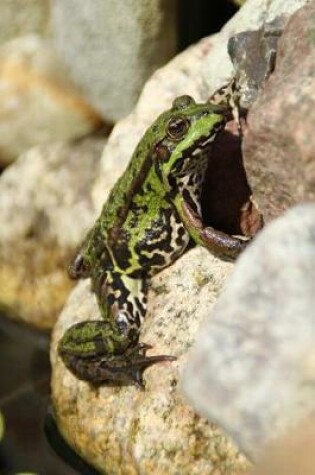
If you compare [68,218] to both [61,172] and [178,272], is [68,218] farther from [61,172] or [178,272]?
[178,272]

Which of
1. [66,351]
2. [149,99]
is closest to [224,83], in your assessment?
[149,99]

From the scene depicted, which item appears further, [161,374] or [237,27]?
[237,27]

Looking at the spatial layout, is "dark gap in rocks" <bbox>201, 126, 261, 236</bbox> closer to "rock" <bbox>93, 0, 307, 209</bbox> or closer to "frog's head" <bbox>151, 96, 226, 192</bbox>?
"frog's head" <bbox>151, 96, 226, 192</bbox>

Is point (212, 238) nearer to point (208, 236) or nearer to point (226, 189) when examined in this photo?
point (208, 236)

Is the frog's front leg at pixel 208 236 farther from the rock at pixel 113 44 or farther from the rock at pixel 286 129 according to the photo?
the rock at pixel 113 44

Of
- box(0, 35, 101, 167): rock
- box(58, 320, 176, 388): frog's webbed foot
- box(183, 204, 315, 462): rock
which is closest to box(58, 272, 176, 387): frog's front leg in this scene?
Answer: box(58, 320, 176, 388): frog's webbed foot

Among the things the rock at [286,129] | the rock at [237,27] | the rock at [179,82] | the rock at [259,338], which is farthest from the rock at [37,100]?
the rock at [259,338]

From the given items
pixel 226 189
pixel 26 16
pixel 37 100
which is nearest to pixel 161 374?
pixel 226 189
